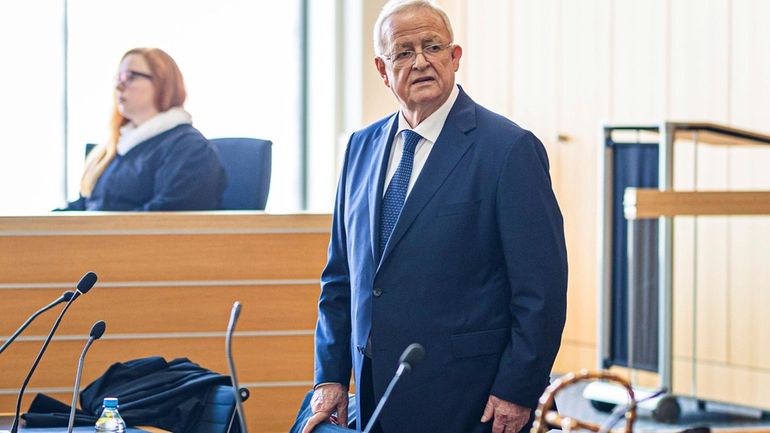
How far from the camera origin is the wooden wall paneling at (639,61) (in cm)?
625

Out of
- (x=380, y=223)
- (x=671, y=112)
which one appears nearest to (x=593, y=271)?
(x=671, y=112)

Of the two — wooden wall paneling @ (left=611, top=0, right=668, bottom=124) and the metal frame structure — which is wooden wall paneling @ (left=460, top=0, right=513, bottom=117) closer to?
wooden wall paneling @ (left=611, top=0, right=668, bottom=124)

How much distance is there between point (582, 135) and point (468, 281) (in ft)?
14.4

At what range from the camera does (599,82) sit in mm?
6594

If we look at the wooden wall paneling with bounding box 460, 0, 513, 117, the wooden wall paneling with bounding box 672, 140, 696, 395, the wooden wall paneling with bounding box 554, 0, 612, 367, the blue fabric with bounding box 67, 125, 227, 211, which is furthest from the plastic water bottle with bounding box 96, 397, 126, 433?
the wooden wall paneling with bounding box 460, 0, 513, 117

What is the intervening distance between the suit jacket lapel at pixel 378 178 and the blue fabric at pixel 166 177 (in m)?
1.88

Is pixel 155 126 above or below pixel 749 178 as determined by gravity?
→ above

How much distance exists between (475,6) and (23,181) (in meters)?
2.95

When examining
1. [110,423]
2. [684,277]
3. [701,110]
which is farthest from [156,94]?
[684,277]

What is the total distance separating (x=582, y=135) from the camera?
21.9 ft

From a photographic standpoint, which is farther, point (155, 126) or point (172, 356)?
point (155, 126)

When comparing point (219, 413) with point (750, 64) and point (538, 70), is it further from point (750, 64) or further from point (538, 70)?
point (538, 70)

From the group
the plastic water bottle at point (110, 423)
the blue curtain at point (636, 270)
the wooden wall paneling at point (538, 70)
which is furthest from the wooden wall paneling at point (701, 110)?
the plastic water bottle at point (110, 423)

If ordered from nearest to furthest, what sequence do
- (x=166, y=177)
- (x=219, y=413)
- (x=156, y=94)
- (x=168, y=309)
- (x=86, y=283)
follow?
1. (x=86, y=283)
2. (x=219, y=413)
3. (x=168, y=309)
4. (x=166, y=177)
5. (x=156, y=94)
